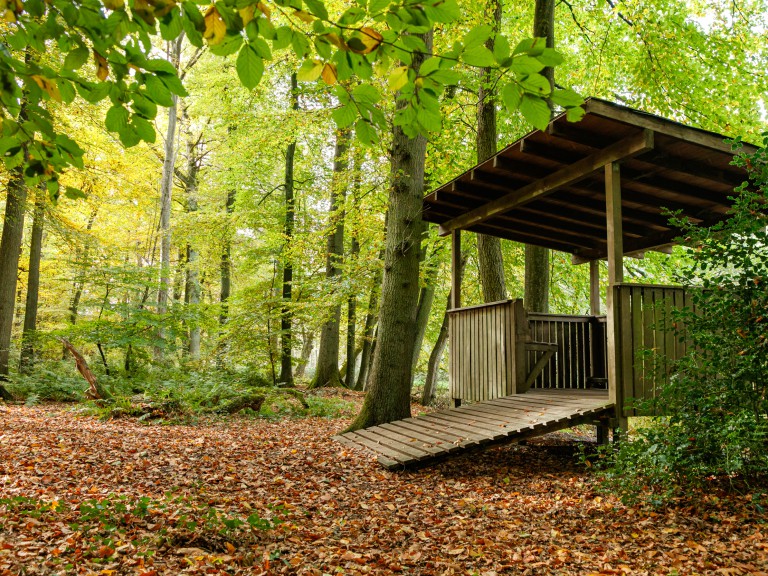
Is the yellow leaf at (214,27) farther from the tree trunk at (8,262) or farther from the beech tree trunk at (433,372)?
the beech tree trunk at (433,372)

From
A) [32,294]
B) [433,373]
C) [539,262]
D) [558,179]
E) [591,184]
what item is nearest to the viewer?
[558,179]

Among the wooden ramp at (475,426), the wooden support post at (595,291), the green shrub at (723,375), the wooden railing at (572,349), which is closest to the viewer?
the green shrub at (723,375)

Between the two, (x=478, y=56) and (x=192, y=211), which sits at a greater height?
(x=192, y=211)

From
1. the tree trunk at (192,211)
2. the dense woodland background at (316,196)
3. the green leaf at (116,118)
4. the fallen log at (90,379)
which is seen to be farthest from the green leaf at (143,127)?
the tree trunk at (192,211)

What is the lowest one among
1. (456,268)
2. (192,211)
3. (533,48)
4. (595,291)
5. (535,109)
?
(535,109)

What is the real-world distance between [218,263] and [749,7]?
58.3 feet

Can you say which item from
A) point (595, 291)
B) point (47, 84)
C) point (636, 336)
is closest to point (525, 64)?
point (47, 84)

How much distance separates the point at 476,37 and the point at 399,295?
664cm

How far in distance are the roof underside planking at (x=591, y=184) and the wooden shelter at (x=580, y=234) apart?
0.02 meters

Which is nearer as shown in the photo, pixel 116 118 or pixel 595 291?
pixel 116 118

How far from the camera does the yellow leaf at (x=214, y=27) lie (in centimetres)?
173

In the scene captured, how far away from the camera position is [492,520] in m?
4.49

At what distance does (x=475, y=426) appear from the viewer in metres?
6.46

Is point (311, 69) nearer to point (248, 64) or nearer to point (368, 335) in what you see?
point (248, 64)
